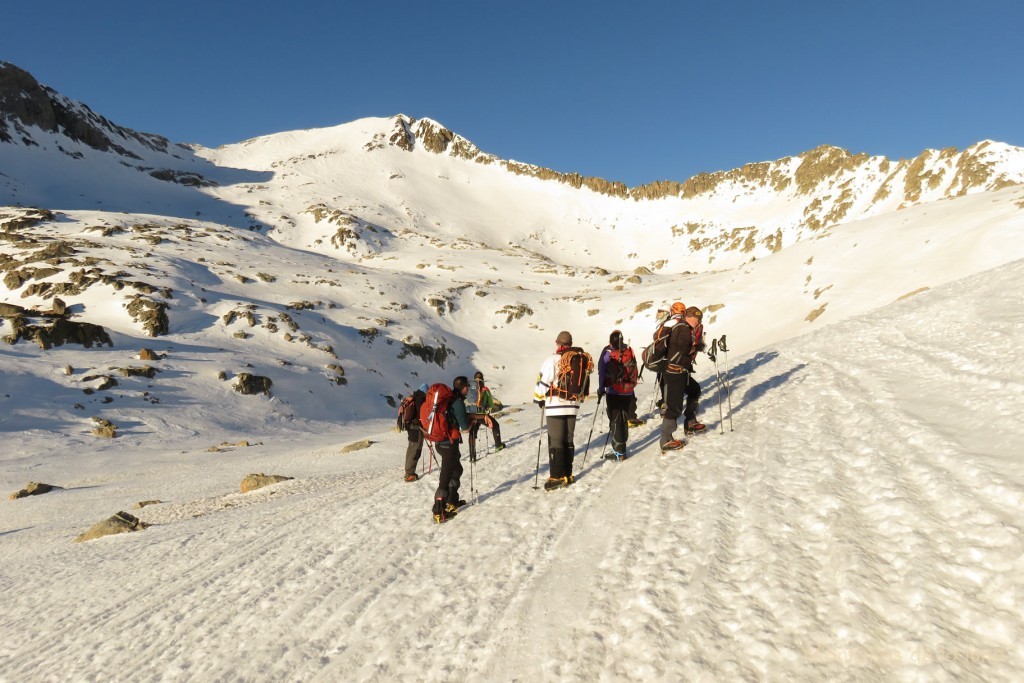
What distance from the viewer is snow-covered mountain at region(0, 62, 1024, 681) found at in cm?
404

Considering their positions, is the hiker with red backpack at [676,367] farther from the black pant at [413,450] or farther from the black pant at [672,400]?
the black pant at [413,450]

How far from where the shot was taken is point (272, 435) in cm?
2400

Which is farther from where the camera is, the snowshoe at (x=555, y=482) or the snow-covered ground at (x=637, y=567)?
the snowshoe at (x=555, y=482)

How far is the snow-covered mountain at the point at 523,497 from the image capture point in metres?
4.04

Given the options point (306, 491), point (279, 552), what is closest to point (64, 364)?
point (306, 491)

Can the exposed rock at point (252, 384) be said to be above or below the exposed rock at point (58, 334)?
below

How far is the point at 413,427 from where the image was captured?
409 inches

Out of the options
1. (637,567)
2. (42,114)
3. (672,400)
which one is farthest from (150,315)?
(42,114)

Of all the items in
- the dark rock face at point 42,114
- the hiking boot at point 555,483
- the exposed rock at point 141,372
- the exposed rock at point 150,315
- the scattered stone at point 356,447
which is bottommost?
the scattered stone at point 356,447

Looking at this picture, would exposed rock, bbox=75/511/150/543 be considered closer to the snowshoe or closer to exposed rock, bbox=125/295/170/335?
the snowshoe

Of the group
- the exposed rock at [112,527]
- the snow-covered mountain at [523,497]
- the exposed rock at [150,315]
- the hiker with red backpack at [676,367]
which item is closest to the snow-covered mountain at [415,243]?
the exposed rock at [150,315]

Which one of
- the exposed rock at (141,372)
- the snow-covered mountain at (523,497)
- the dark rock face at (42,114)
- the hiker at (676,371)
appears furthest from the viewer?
the dark rock face at (42,114)

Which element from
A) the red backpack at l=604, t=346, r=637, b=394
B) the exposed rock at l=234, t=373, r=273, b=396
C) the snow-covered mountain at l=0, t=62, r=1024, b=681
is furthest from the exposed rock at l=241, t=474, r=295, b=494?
the exposed rock at l=234, t=373, r=273, b=396

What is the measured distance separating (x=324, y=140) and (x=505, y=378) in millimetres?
174742
